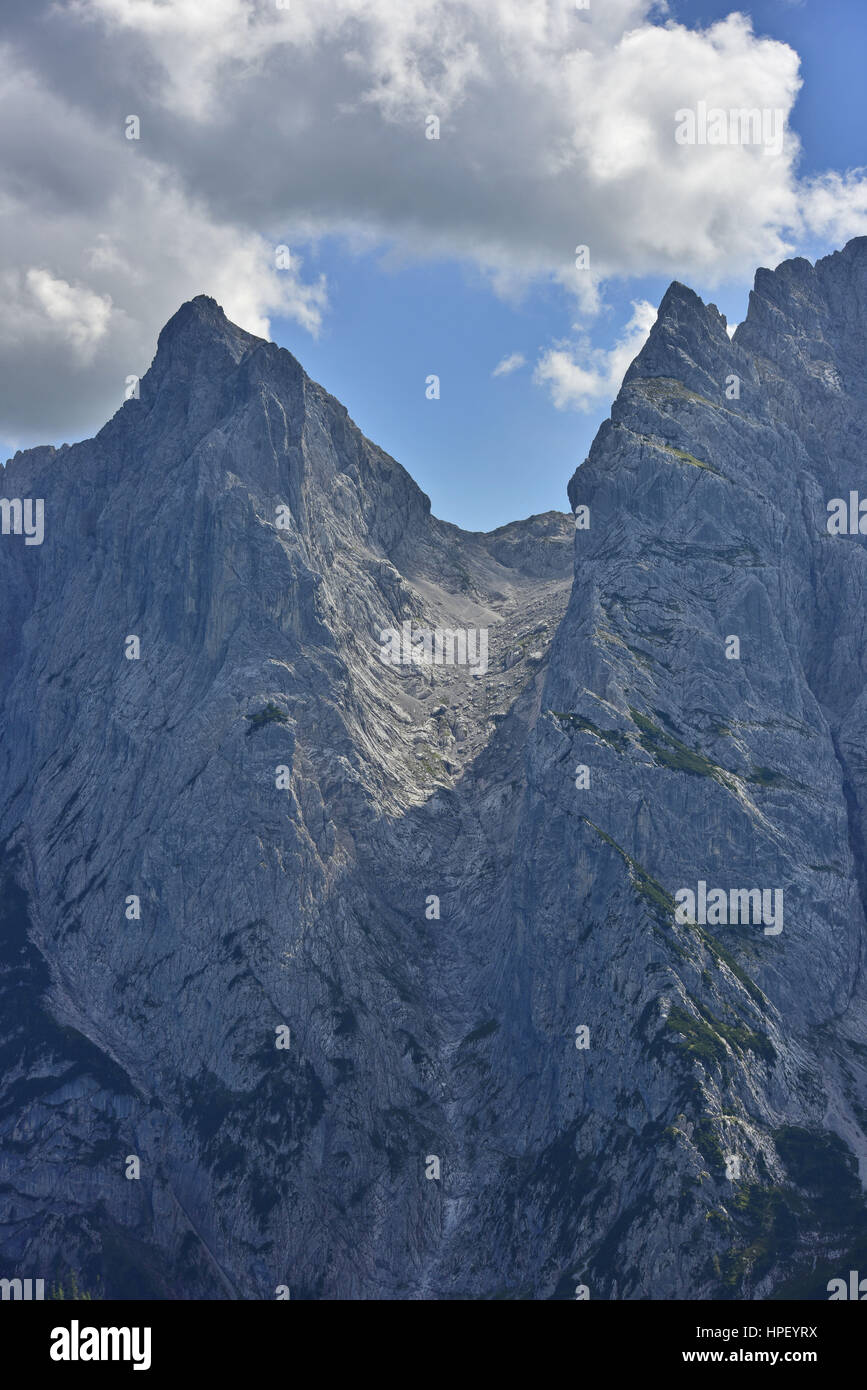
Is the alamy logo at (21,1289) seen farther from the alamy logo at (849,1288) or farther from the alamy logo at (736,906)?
the alamy logo at (736,906)

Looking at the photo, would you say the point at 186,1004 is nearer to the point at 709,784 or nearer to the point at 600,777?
the point at 600,777

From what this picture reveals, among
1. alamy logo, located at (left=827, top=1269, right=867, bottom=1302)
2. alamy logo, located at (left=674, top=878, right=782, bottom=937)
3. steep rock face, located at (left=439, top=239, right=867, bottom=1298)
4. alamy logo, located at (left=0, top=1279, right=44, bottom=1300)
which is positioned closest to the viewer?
alamy logo, located at (left=827, top=1269, right=867, bottom=1302)

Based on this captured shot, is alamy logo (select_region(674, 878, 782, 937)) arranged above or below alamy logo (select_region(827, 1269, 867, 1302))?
above
